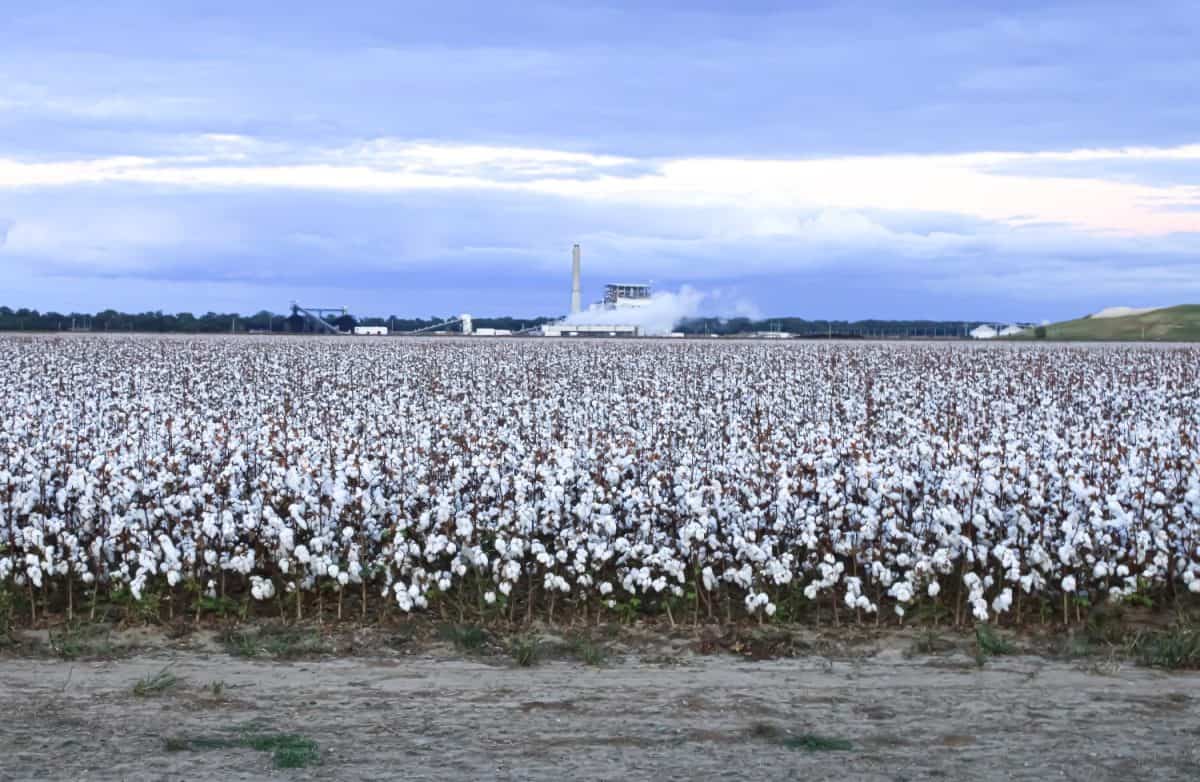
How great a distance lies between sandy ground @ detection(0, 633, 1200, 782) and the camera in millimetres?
6988

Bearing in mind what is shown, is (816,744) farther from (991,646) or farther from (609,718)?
(991,646)

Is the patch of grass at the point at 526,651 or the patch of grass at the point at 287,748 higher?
the patch of grass at the point at 287,748

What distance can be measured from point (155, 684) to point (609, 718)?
307 centimetres

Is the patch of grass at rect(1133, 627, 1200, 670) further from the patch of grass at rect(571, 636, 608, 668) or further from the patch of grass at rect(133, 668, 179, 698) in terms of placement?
the patch of grass at rect(133, 668, 179, 698)

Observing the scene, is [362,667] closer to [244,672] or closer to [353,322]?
[244,672]

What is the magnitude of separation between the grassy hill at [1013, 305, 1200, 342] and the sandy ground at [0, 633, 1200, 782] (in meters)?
92.1

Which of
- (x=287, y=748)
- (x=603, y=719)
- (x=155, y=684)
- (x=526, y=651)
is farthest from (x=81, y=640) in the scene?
(x=603, y=719)

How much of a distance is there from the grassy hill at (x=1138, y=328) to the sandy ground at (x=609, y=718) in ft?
302

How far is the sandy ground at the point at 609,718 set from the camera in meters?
6.99

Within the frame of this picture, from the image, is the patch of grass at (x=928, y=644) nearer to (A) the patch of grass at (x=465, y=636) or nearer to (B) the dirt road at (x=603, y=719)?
(B) the dirt road at (x=603, y=719)

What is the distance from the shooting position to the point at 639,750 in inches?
287

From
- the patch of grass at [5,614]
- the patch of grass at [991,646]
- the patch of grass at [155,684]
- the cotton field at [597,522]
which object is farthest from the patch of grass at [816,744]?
the patch of grass at [5,614]

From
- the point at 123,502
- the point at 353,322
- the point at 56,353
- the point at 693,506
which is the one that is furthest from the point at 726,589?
the point at 353,322

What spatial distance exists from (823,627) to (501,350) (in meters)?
49.8
